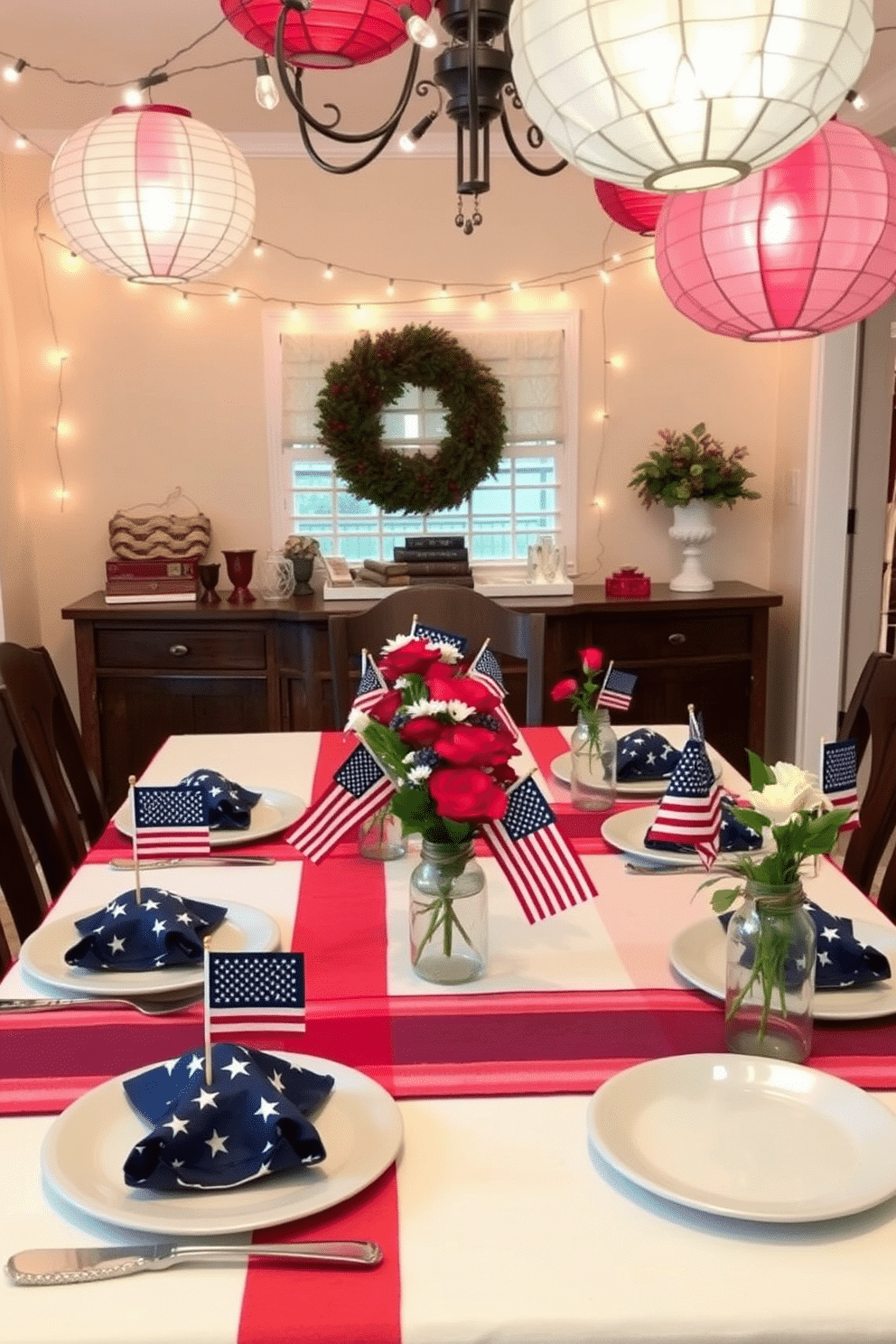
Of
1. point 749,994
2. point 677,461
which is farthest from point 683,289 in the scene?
point 677,461

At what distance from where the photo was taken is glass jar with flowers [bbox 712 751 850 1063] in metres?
1.17

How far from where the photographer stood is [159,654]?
4137mm

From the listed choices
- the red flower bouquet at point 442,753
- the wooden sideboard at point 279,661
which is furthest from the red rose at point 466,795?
the wooden sideboard at point 279,661

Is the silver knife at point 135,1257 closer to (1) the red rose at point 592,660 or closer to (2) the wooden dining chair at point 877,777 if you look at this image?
(1) the red rose at point 592,660

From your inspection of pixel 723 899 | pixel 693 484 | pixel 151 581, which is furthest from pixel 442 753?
pixel 693 484

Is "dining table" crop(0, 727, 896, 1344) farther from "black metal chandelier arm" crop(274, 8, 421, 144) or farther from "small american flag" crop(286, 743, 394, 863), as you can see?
"black metal chandelier arm" crop(274, 8, 421, 144)

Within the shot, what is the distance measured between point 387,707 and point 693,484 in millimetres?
3139

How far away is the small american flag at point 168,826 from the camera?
161cm

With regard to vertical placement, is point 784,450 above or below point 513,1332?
above

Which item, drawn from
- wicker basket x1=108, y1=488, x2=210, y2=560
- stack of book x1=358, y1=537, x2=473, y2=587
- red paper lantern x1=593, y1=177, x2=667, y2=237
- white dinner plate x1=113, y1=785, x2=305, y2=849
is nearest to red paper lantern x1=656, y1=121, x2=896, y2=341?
red paper lantern x1=593, y1=177, x2=667, y2=237

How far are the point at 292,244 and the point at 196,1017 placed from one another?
144 inches

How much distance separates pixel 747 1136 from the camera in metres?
1.06

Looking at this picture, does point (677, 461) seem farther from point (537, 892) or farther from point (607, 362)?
point (537, 892)

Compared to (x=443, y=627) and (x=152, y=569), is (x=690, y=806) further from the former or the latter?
(x=152, y=569)
